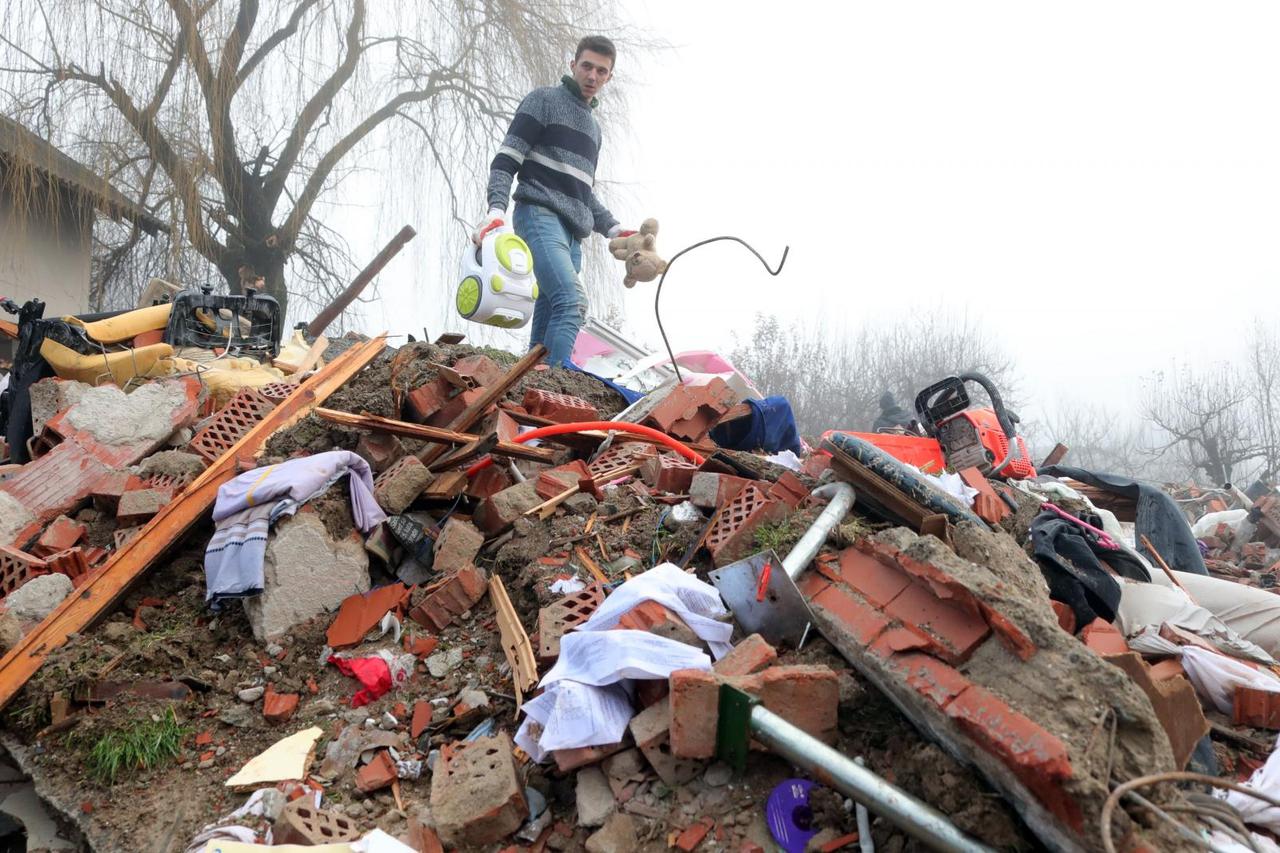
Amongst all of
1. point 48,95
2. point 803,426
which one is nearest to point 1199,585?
point 48,95

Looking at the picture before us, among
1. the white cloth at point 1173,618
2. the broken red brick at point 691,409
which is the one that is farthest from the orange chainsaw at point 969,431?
the white cloth at point 1173,618

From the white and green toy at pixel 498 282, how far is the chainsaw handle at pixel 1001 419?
2647 millimetres

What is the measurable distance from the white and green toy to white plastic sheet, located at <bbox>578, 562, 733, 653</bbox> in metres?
2.33

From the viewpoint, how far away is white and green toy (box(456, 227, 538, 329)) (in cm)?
431

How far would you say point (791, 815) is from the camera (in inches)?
73.2

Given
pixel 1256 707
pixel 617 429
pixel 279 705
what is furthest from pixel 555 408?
pixel 1256 707

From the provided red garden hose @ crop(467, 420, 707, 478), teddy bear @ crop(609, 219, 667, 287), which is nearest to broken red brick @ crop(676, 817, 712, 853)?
red garden hose @ crop(467, 420, 707, 478)

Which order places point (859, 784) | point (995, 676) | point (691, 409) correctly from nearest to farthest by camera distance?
point (859, 784)
point (995, 676)
point (691, 409)

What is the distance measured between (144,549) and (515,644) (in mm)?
1813

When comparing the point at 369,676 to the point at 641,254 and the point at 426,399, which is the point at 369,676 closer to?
the point at 426,399

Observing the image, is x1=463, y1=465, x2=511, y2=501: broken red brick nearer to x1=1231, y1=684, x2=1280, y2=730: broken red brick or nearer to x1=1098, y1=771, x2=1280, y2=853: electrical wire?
x1=1098, y1=771, x2=1280, y2=853: electrical wire

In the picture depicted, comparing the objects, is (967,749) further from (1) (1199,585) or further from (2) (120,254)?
(2) (120,254)

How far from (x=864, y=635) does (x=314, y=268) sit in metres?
10.6

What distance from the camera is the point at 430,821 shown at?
2025 millimetres
